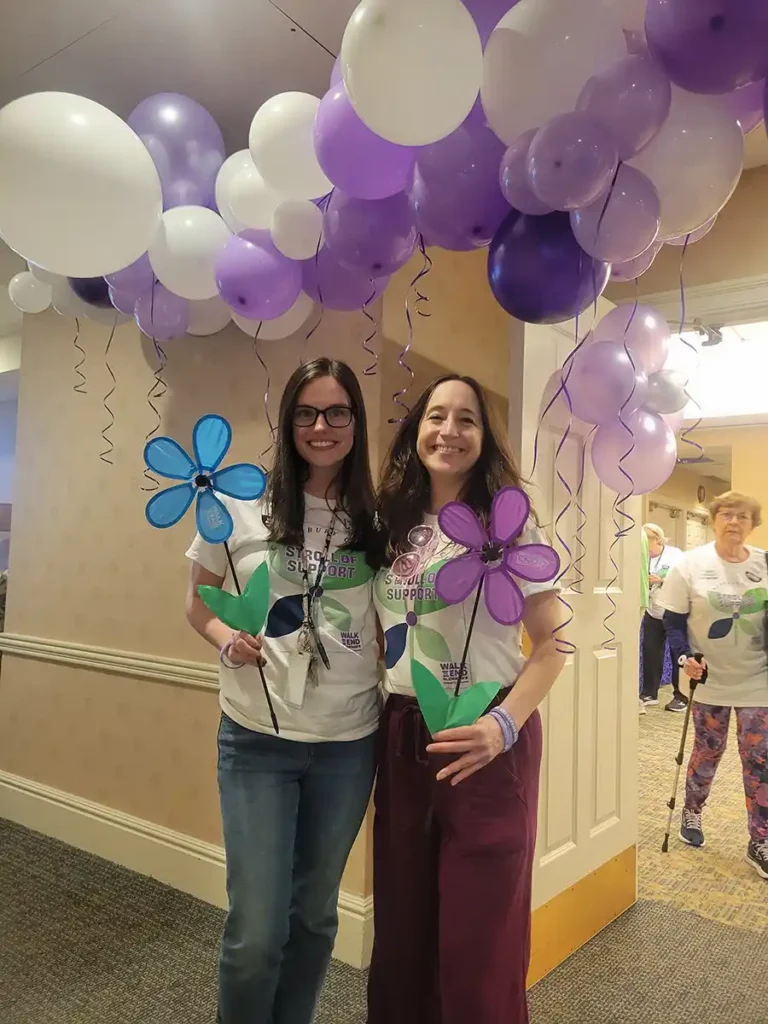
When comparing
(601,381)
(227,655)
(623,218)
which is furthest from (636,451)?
(227,655)

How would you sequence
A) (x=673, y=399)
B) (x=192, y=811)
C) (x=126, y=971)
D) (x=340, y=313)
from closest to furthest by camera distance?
1. (x=673, y=399)
2. (x=126, y=971)
3. (x=340, y=313)
4. (x=192, y=811)

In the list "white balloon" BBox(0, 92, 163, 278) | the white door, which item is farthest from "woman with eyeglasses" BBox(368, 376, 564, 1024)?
"white balloon" BBox(0, 92, 163, 278)

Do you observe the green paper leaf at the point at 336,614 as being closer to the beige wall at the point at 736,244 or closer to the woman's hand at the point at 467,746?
the woman's hand at the point at 467,746

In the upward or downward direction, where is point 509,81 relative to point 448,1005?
upward

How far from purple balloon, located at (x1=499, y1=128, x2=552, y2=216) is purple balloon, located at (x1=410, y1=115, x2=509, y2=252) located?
59 mm

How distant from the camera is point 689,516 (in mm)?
9523

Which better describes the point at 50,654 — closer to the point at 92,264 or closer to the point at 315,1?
the point at 92,264

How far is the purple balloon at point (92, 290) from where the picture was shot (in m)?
1.96

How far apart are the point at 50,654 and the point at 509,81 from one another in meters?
2.73

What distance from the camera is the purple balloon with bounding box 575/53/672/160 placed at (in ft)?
3.44

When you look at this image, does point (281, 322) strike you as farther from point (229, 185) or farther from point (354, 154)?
point (354, 154)

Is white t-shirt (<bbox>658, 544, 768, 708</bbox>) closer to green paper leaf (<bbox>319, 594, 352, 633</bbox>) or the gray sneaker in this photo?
the gray sneaker

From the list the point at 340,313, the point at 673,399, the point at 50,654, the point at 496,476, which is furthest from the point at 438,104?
the point at 50,654

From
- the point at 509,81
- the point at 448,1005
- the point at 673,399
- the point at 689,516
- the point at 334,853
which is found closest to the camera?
the point at 509,81
